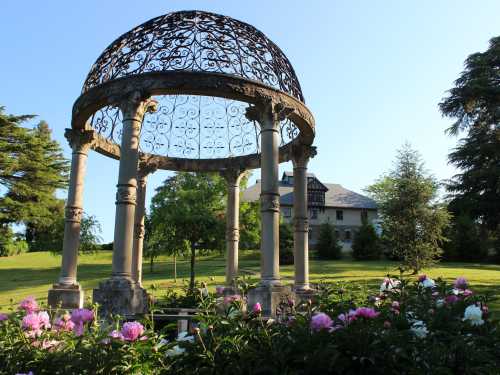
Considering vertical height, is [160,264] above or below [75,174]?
below

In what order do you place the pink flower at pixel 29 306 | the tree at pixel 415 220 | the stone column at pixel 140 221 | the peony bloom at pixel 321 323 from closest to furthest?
the peony bloom at pixel 321 323, the pink flower at pixel 29 306, the stone column at pixel 140 221, the tree at pixel 415 220

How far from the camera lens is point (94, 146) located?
47.9 ft

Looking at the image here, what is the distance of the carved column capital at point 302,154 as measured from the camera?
15375mm

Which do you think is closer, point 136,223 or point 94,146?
point 94,146

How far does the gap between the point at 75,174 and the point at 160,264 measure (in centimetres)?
4036

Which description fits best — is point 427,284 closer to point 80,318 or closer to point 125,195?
point 80,318

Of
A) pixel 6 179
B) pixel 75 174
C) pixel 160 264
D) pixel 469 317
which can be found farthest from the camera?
pixel 160 264

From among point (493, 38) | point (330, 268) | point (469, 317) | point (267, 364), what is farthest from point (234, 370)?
point (330, 268)

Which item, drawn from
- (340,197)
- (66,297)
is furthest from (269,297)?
(340,197)

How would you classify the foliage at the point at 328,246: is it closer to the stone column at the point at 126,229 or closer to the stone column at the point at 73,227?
the stone column at the point at 73,227

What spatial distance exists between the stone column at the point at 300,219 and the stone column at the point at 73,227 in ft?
22.8

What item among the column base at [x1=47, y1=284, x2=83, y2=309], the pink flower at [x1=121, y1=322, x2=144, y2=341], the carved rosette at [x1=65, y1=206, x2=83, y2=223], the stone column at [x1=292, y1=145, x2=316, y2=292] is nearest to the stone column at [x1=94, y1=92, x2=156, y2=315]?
the column base at [x1=47, y1=284, x2=83, y2=309]

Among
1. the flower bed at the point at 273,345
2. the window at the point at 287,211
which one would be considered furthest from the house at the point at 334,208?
the flower bed at the point at 273,345

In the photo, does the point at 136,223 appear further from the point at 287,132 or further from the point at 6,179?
the point at 6,179
